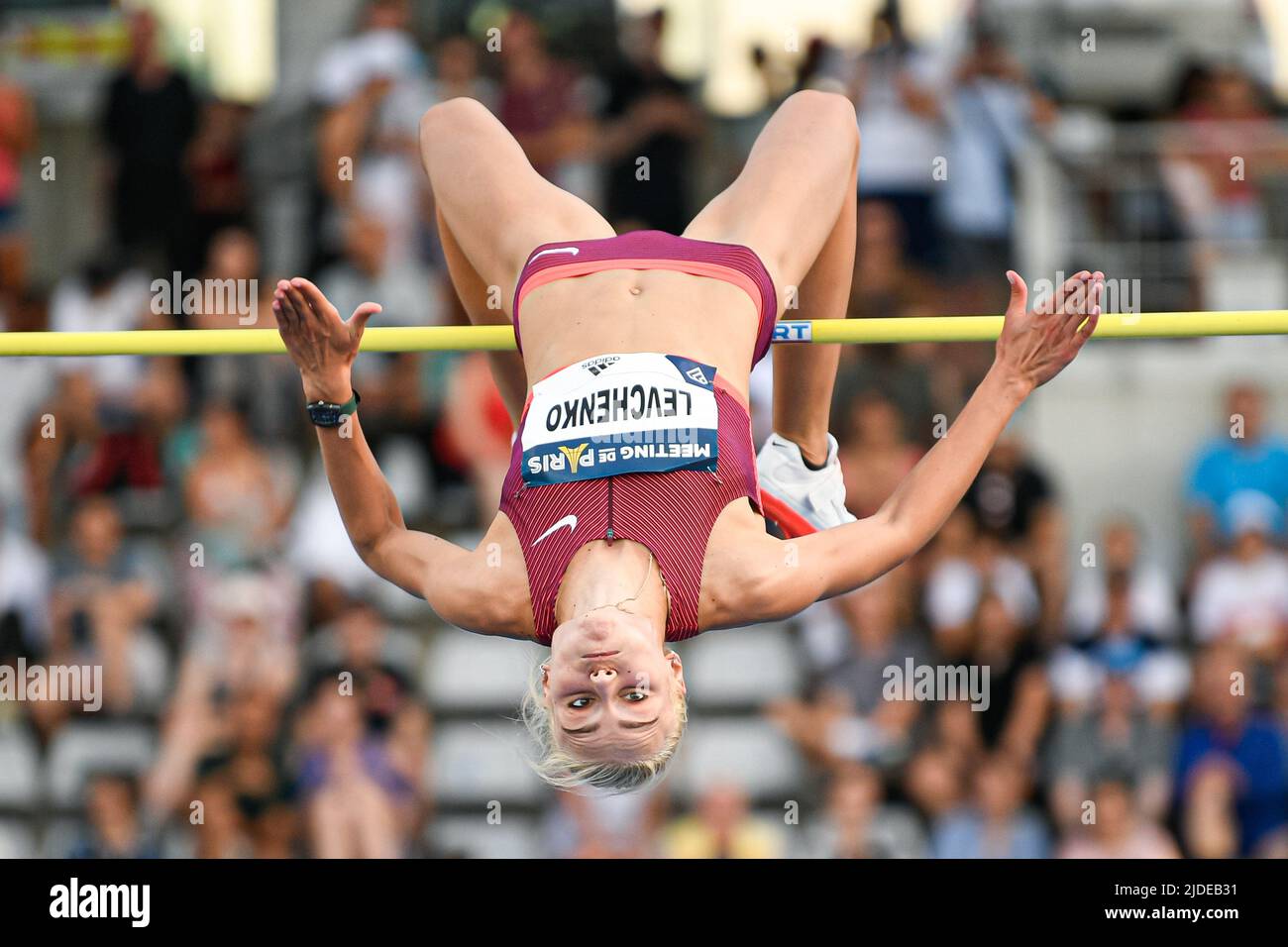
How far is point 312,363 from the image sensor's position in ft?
16.2

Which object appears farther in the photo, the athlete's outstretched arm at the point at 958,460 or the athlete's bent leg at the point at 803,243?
the athlete's bent leg at the point at 803,243

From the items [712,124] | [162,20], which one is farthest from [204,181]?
[712,124]

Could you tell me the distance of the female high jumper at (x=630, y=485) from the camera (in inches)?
191

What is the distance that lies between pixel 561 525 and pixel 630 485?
20 centimetres

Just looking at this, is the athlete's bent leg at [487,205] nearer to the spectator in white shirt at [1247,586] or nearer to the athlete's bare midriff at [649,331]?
the athlete's bare midriff at [649,331]

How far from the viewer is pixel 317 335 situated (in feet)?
16.1

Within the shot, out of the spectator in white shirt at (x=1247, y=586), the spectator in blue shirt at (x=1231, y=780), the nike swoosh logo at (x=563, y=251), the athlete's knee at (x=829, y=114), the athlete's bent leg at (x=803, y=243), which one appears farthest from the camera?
the spectator in white shirt at (x=1247, y=586)

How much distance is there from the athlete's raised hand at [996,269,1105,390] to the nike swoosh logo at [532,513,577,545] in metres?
1.15

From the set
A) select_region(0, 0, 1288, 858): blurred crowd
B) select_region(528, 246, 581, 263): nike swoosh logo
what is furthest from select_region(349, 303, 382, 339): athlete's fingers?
select_region(0, 0, 1288, 858): blurred crowd

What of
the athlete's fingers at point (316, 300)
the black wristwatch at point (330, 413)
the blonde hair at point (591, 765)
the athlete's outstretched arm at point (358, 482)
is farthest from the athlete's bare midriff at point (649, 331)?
the athlete's fingers at point (316, 300)

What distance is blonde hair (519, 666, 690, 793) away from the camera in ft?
16.3

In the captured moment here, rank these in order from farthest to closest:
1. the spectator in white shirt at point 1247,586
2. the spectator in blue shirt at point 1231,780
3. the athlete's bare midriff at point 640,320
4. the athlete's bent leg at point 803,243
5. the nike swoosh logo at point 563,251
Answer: the spectator in white shirt at point 1247,586 → the spectator in blue shirt at point 1231,780 → the athlete's bent leg at point 803,243 → the nike swoosh logo at point 563,251 → the athlete's bare midriff at point 640,320
